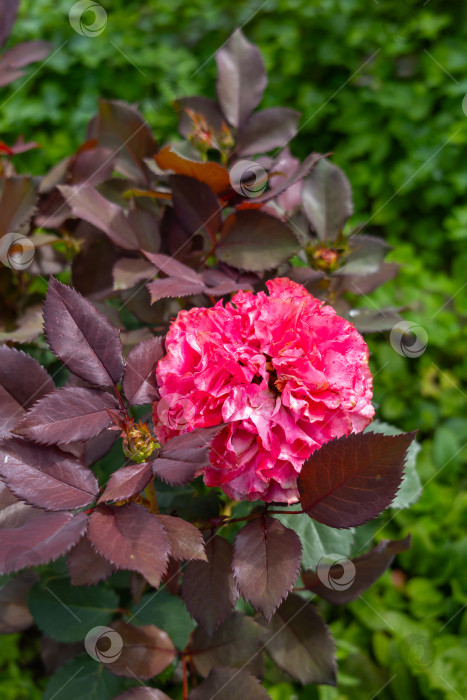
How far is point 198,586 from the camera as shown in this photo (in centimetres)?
66

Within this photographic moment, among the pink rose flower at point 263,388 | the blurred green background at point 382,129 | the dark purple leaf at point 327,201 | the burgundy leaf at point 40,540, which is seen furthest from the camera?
the blurred green background at point 382,129

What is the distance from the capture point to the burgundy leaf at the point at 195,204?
0.79 m

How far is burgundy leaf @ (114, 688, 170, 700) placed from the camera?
0.71 metres

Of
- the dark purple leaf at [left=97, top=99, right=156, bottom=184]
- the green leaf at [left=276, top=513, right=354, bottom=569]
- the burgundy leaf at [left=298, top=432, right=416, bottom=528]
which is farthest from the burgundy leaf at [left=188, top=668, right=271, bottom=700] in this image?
the dark purple leaf at [left=97, top=99, right=156, bottom=184]

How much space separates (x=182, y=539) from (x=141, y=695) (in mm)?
280

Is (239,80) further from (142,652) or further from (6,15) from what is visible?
(142,652)

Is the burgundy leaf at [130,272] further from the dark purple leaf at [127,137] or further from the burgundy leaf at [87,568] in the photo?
the burgundy leaf at [87,568]

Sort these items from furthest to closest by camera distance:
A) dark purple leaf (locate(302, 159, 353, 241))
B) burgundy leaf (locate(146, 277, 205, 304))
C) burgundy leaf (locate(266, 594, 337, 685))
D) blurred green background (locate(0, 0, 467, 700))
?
blurred green background (locate(0, 0, 467, 700)) → dark purple leaf (locate(302, 159, 353, 241)) → burgundy leaf (locate(266, 594, 337, 685)) → burgundy leaf (locate(146, 277, 205, 304))

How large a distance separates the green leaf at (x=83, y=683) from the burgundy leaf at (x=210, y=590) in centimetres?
29

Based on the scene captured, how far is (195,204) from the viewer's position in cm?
81

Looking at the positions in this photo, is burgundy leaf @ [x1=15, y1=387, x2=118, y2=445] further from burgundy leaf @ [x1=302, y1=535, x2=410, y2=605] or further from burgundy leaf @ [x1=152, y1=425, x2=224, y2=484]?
burgundy leaf @ [x1=302, y1=535, x2=410, y2=605]

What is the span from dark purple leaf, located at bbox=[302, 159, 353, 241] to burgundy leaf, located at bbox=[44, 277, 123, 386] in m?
0.42

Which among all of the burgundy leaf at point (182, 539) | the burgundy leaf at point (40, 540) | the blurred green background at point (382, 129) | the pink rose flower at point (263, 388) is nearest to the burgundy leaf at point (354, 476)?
the pink rose flower at point (263, 388)

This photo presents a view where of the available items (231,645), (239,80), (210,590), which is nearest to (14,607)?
(231,645)
